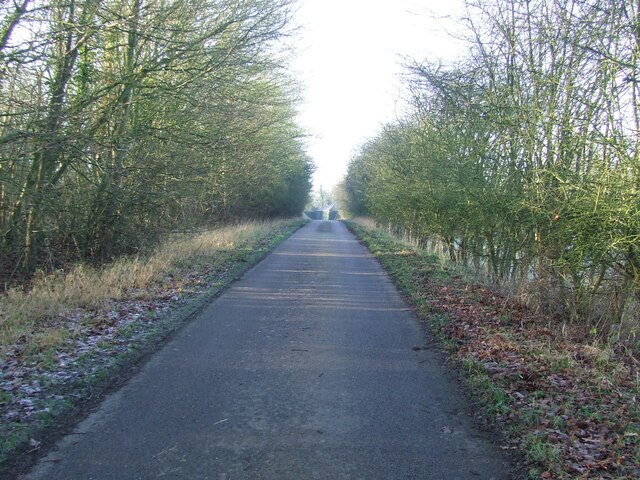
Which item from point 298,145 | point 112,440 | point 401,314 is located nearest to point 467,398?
point 112,440

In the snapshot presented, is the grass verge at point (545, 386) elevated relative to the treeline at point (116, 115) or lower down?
lower down

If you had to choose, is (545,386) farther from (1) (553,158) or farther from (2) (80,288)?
(2) (80,288)

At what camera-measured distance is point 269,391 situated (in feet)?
16.6

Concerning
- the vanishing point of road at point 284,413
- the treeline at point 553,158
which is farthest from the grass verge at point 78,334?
the treeline at point 553,158

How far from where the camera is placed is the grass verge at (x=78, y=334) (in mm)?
4266

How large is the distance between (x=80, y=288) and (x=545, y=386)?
749 cm

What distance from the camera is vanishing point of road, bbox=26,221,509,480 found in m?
3.60

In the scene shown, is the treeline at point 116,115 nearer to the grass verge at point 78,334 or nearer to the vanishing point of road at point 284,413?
the grass verge at point 78,334

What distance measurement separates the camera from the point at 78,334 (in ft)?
21.6

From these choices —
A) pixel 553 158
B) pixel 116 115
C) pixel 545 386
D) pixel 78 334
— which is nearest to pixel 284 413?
pixel 545 386

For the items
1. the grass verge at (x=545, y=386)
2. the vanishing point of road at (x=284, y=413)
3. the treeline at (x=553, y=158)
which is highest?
the treeline at (x=553, y=158)

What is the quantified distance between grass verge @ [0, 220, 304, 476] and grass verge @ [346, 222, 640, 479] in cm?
372

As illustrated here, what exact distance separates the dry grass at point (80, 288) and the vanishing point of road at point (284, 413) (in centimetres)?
193

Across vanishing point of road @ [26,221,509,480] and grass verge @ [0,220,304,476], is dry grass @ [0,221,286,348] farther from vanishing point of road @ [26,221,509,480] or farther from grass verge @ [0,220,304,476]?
vanishing point of road @ [26,221,509,480]
